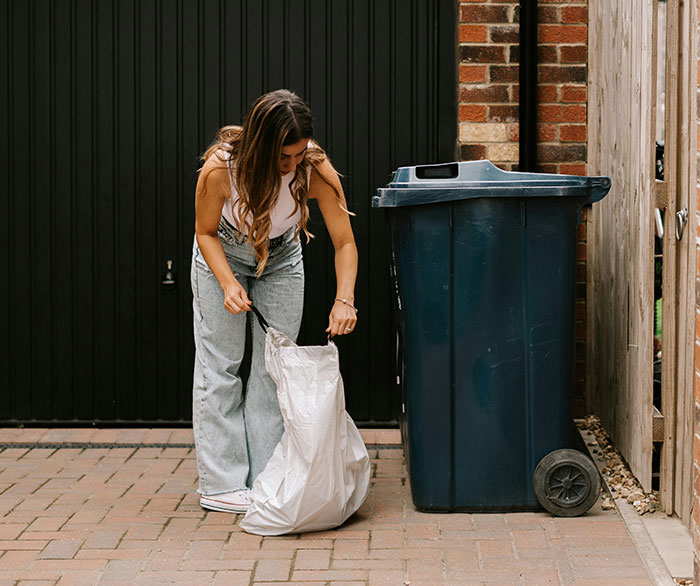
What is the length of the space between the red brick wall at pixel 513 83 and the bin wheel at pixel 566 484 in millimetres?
1404

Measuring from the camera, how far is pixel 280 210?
410 cm

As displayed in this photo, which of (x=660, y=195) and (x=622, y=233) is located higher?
(x=660, y=195)

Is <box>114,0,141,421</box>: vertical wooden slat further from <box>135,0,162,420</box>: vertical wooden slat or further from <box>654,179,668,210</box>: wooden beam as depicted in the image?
<box>654,179,668,210</box>: wooden beam

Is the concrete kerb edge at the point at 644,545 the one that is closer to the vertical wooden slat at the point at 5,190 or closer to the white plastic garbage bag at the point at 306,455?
the white plastic garbage bag at the point at 306,455

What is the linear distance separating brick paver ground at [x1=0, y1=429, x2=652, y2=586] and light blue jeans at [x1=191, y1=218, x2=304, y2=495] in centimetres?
24

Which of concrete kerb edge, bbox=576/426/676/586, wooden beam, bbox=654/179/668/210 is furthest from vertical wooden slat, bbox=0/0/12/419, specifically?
wooden beam, bbox=654/179/668/210

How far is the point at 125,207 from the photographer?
18.1 ft

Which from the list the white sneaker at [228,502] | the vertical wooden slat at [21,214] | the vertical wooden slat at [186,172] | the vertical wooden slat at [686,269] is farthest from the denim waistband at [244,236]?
the vertical wooden slat at [21,214]

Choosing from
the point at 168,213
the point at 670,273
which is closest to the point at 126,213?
the point at 168,213

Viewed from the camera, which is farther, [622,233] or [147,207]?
[147,207]

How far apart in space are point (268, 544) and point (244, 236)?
3.69 ft

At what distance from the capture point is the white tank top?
13.3 ft

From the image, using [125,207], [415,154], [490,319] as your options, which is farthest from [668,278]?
[125,207]

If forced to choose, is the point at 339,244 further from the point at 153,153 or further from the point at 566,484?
the point at 153,153
